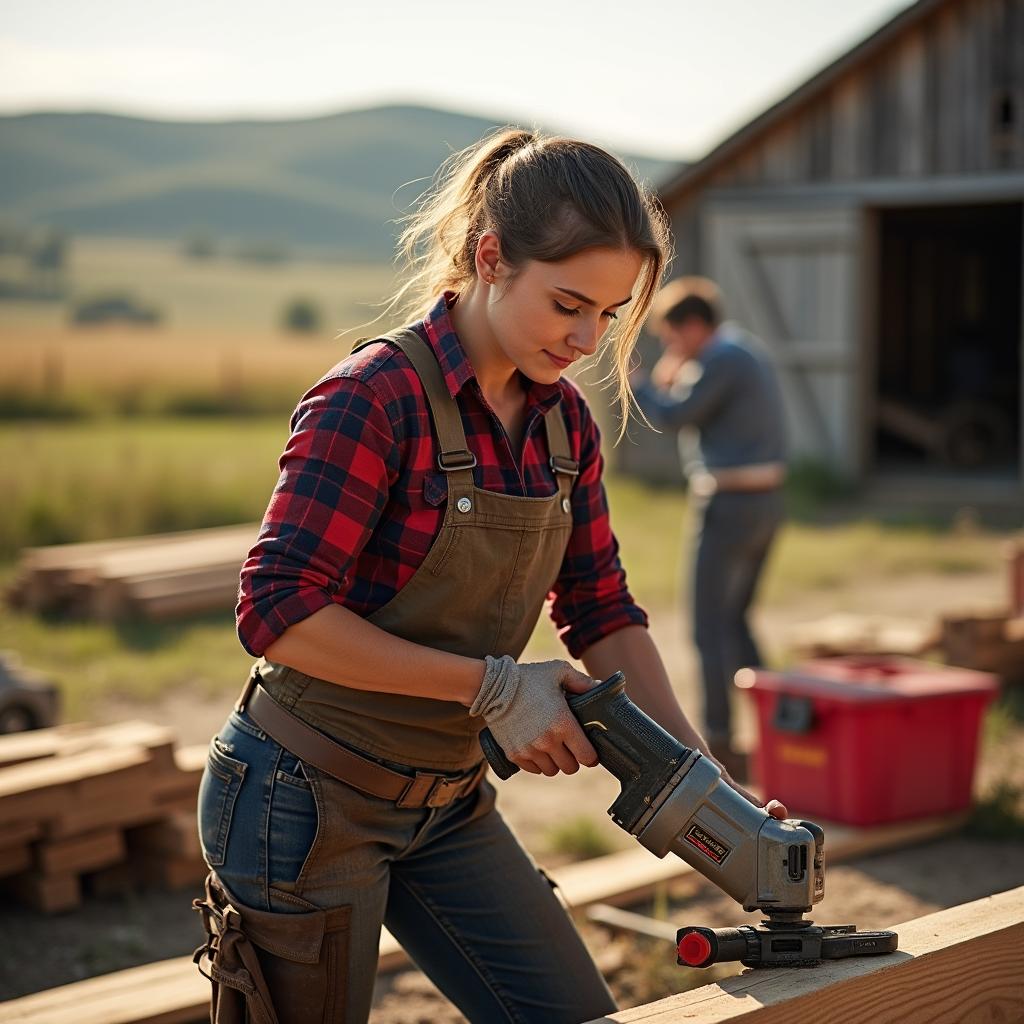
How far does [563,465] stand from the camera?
2.50m

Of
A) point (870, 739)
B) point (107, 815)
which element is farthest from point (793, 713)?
point (107, 815)

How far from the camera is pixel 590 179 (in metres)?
2.23

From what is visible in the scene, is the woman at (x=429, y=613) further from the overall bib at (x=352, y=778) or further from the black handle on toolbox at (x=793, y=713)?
the black handle on toolbox at (x=793, y=713)

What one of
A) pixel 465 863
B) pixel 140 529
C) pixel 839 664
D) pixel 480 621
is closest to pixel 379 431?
pixel 480 621

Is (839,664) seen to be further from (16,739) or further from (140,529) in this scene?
(140,529)

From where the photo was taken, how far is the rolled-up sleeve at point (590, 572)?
265 centimetres

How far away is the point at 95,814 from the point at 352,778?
2778 mm

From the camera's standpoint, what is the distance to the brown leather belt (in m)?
2.28

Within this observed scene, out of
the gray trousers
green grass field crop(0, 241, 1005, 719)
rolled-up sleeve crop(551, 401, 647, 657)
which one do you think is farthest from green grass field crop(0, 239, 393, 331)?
rolled-up sleeve crop(551, 401, 647, 657)

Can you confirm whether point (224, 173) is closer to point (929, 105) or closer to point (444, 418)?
point (929, 105)

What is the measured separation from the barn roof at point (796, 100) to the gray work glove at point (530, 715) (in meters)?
12.9

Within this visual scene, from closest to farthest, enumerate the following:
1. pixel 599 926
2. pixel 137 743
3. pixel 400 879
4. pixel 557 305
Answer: pixel 557 305 < pixel 400 879 < pixel 599 926 < pixel 137 743

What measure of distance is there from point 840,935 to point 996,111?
13.1 m

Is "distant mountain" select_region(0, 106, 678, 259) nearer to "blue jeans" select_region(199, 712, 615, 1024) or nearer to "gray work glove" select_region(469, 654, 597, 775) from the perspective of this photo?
"blue jeans" select_region(199, 712, 615, 1024)
